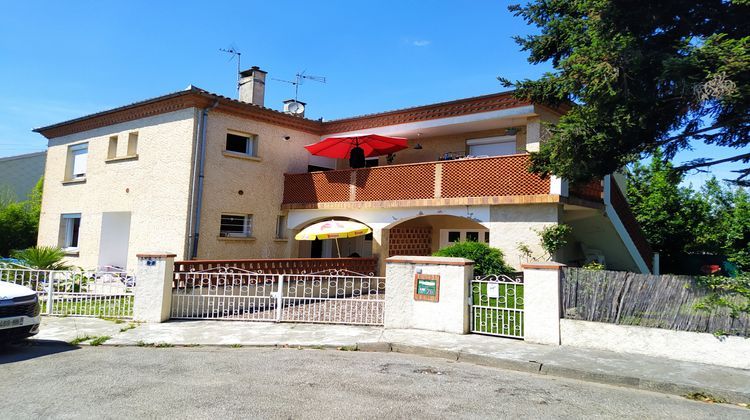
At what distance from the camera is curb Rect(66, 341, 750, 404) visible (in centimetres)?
588

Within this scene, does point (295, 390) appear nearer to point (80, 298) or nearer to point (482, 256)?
point (482, 256)

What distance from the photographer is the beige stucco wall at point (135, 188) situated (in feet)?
47.2

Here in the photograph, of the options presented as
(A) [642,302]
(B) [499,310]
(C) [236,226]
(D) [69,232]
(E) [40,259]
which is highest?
(C) [236,226]

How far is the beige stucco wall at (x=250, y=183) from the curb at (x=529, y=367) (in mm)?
6696

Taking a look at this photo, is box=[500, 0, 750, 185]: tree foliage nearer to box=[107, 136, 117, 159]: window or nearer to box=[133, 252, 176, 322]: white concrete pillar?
box=[133, 252, 176, 322]: white concrete pillar

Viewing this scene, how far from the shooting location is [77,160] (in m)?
18.6

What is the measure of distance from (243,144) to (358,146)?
395 centimetres

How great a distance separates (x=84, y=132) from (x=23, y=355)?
13170 mm

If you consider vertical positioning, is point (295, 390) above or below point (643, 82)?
below

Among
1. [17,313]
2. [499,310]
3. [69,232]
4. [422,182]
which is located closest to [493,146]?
[422,182]

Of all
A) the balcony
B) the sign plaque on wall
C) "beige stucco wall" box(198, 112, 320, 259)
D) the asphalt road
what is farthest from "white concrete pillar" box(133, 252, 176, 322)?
the balcony

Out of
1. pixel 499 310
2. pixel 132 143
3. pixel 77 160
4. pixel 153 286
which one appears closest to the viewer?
pixel 499 310

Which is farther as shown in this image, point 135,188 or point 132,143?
point 132,143

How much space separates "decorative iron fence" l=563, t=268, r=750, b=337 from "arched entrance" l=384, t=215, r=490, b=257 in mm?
7590
